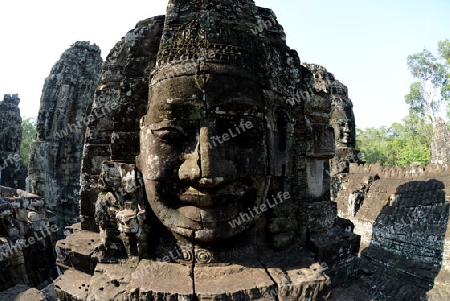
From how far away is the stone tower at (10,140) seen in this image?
47.6 ft

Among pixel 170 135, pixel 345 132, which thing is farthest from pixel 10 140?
pixel 170 135

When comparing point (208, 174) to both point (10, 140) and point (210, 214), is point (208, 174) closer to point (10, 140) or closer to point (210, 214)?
point (210, 214)

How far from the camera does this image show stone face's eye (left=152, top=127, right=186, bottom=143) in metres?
2.68

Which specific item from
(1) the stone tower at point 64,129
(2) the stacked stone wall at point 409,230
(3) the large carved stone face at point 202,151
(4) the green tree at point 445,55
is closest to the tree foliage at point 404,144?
(4) the green tree at point 445,55

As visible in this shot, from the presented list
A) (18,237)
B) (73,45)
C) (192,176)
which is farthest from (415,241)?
(73,45)

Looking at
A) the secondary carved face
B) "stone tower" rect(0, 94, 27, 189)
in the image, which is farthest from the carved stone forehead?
"stone tower" rect(0, 94, 27, 189)

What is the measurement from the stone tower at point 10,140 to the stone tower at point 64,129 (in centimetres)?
676

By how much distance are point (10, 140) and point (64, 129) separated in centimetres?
772

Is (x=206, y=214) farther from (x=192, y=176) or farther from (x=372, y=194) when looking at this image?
(x=372, y=194)

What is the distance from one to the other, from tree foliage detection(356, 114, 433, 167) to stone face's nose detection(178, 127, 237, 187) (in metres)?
26.5

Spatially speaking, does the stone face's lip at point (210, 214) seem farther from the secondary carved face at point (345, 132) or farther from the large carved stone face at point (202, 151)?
the secondary carved face at point (345, 132)

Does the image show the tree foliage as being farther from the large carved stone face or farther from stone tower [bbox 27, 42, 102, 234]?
the large carved stone face

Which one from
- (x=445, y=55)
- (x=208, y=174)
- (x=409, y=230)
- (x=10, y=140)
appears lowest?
(x=409, y=230)

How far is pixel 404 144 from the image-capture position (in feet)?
100
